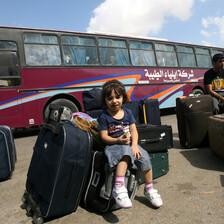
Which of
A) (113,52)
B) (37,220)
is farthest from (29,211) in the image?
(113,52)

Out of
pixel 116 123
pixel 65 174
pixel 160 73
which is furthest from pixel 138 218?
pixel 160 73

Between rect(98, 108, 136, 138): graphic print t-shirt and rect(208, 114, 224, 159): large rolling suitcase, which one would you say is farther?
rect(208, 114, 224, 159): large rolling suitcase

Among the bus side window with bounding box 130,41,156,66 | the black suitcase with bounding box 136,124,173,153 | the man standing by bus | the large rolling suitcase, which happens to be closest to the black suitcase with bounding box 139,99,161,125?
the man standing by bus

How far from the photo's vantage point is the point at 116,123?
2.26 m

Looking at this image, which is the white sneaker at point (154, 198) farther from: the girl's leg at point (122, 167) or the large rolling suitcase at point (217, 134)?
the large rolling suitcase at point (217, 134)

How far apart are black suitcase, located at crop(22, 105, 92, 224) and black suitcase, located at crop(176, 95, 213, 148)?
7.87ft

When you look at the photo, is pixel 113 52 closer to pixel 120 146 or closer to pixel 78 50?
pixel 78 50

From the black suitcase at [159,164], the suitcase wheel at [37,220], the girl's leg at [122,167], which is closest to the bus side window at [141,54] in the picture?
the black suitcase at [159,164]

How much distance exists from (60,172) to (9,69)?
17.2 feet

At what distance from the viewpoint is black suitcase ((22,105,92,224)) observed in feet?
6.02

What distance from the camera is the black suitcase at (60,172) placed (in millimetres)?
1836

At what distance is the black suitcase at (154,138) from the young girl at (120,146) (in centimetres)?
42

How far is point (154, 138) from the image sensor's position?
2732 mm

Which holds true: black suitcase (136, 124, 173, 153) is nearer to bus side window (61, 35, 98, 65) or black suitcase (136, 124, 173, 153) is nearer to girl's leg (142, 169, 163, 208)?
girl's leg (142, 169, 163, 208)
